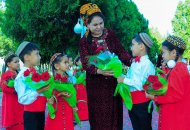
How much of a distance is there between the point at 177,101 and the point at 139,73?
2.14ft

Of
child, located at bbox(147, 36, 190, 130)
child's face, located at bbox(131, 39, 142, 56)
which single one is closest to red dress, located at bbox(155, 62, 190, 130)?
child, located at bbox(147, 36, 190, 130)

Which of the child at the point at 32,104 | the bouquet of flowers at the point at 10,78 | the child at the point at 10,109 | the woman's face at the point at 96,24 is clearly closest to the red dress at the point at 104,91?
the woman's face at the point at 96,24

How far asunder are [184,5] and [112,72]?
40299mm

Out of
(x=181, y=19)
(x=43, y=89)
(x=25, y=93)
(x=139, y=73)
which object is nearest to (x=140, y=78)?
(x=139, y=73)

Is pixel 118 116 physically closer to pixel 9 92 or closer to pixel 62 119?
pixel 62 119

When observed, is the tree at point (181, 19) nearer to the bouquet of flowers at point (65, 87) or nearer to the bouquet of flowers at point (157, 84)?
the bouquet of flowers at point (65, 87)

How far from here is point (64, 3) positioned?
46.8 feet

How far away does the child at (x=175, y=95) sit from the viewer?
3.66 m

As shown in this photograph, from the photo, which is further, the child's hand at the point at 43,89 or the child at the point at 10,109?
the child at the point at 10,109

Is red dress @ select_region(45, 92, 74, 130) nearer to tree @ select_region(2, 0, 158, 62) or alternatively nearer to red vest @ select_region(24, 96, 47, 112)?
red vest @ select_region(24, 96, 47, 112)

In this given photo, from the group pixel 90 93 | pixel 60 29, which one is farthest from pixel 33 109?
pixel 60 29

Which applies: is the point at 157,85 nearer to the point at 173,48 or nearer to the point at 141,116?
the point at 173,48

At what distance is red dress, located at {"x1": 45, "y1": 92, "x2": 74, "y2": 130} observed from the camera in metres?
4.57

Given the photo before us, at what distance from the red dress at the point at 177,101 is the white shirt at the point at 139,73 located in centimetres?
38
